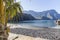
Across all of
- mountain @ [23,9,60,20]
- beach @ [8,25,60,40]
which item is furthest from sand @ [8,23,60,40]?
mountain @ [23,9,60,20]

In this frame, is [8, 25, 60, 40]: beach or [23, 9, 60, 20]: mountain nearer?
[8, 25, 60, 40]: beach

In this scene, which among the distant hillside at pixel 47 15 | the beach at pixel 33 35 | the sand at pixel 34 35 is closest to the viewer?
the beach at pixel 33 35

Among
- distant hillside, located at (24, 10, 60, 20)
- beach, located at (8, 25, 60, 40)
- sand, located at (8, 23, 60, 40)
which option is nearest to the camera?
beach, located at (8, 25, 60, 40)

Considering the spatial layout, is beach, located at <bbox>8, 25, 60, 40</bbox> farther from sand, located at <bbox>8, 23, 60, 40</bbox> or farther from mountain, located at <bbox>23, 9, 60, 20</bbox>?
mountain, located at <bbox>23, 9, 60, 20</bbox>

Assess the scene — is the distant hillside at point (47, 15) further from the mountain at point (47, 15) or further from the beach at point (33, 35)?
the beach at point (33, 35)

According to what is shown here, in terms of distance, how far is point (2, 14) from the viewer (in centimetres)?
375

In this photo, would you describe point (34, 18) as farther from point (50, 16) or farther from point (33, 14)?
point (50, 16)

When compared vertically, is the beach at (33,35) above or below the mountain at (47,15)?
above

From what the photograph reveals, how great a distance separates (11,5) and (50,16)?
6732 cm

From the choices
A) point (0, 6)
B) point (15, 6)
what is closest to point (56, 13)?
point (15, 6)

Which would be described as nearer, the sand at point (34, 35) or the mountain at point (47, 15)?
the sand at point (34, 35)

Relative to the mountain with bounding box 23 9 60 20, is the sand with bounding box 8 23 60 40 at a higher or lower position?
higher

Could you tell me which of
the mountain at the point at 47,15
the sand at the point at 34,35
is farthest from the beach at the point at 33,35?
the mountain at the point at 47,15

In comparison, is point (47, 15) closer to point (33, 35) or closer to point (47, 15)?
point (47, 15)
